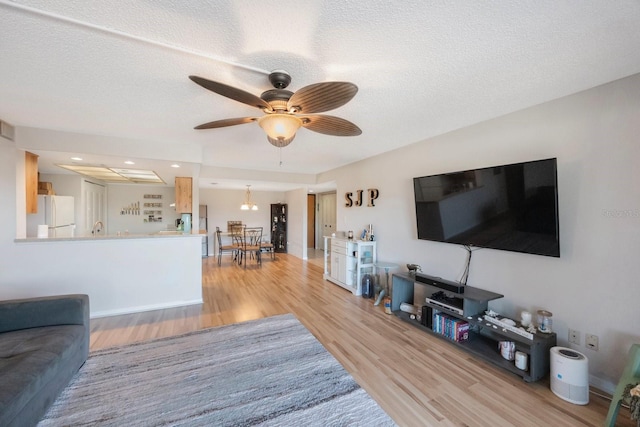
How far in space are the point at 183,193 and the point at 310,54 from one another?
3811 mm

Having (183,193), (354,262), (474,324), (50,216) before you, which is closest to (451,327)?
(474,324)

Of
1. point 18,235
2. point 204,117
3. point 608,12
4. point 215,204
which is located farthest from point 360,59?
point 215,204

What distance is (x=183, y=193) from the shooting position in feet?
14.5

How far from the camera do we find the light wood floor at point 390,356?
1.69 meters

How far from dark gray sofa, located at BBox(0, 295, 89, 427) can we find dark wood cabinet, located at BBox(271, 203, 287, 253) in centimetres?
631

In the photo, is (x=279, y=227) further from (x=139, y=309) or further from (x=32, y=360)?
(x=32, y=360)

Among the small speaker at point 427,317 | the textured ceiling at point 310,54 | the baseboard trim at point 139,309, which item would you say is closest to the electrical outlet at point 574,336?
the small speaker at point 427,317

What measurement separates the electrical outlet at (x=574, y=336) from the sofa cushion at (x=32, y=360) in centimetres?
374

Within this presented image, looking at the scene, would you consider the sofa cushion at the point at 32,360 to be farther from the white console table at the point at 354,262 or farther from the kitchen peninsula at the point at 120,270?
the white console table at the point at 354,262

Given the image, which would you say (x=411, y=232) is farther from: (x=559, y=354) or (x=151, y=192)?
(x=151, y=192)

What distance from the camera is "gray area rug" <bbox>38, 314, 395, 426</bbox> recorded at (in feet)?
5.25

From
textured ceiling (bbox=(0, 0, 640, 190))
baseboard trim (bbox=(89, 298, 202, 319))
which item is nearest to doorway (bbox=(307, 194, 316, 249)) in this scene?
baseboard trim (bbox=(89, 298, 202, 319))

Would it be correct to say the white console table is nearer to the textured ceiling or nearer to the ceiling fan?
the textured ceiling

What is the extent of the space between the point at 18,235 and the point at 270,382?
138 inches
